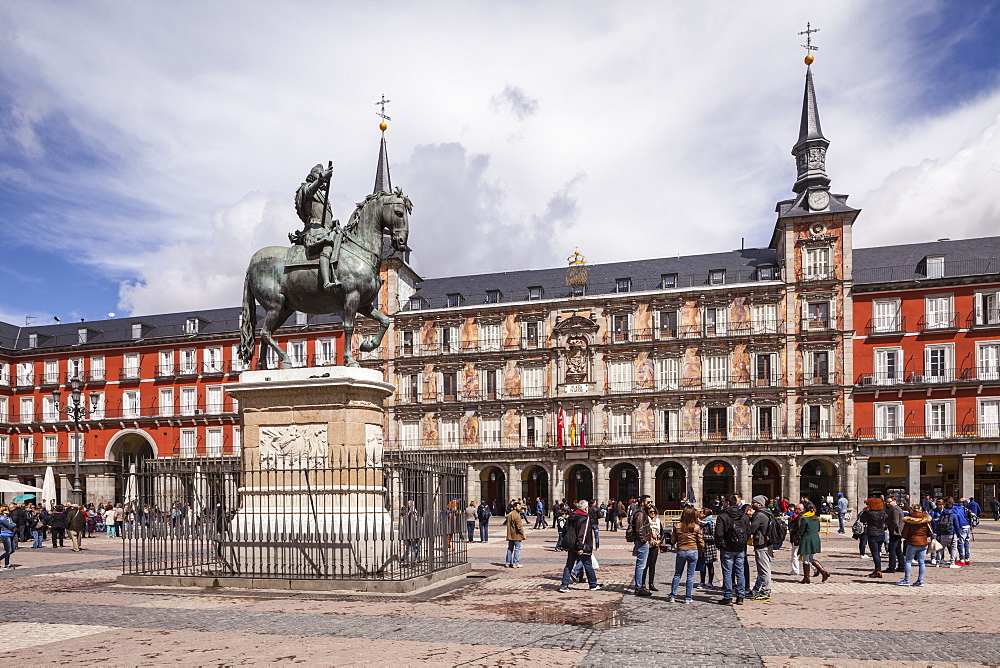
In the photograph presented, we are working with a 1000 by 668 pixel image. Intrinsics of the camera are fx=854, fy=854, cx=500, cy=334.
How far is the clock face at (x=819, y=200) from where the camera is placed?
48375mm

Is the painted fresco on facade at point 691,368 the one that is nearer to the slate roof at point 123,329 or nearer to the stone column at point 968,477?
the stone column at point 968,477

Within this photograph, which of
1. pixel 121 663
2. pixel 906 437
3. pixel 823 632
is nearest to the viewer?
pixel 121 663

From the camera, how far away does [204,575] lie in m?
12.8

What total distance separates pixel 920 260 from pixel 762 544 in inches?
1637

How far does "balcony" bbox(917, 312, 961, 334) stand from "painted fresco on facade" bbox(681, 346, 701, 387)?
11.8 meters

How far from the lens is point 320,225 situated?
1345cm

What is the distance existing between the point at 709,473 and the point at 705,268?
12.9 metres

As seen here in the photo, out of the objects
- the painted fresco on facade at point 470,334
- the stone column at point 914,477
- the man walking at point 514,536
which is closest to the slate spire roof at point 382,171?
the painted fresco on facade at point 470,334

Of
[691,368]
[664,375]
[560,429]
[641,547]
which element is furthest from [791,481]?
[641,547]

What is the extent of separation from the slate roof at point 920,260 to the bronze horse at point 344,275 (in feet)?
134

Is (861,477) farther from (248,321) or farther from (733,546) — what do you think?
(248,321)

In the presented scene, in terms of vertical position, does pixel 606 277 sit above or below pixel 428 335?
above

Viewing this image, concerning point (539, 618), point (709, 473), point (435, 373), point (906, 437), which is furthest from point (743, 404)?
point (539, 618)

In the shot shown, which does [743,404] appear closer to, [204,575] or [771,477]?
[771,477]
